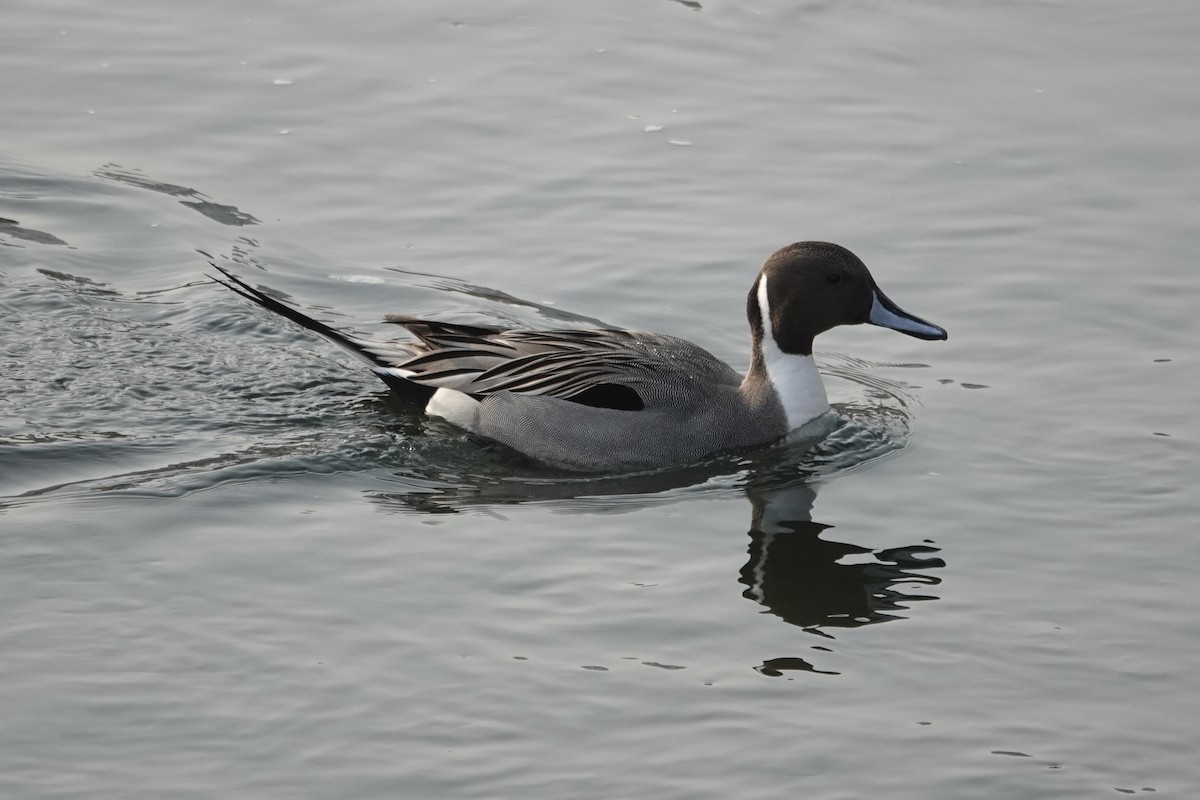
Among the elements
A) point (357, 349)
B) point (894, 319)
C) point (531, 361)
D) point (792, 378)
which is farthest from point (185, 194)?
point (894, 319)

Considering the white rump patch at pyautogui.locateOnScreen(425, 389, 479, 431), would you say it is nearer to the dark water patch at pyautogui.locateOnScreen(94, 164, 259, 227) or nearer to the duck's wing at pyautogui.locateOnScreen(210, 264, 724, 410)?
the duck's wing at pyautogui.locateOnScreen(210, 264, 724, 410)

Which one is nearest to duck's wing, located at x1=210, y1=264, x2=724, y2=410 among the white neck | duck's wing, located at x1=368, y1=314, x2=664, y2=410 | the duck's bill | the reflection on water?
duck's wing, located at x1=368, y1=314, x2=664, y2=410

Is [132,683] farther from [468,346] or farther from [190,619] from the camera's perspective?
[468,346]

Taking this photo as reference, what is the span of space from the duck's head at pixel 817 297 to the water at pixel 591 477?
519 millimetres

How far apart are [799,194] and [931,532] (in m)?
4.08

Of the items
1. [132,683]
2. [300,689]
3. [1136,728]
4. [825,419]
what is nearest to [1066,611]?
[1136,728]

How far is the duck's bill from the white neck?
42cm

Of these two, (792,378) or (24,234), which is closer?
(792,378)

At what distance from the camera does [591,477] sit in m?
8.96

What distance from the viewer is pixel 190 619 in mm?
7059

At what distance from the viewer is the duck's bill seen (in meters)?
9.32

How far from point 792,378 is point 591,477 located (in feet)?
4.18

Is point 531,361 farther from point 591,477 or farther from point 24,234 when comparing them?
point 24,234

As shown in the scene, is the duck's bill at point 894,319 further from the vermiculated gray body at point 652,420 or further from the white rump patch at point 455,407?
the white rump patch at point 455,407
